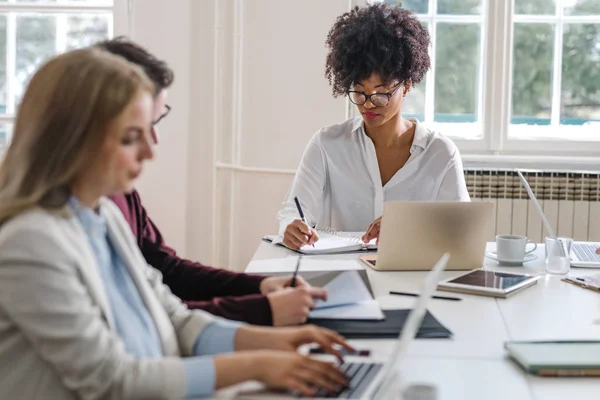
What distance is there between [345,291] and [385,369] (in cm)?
60

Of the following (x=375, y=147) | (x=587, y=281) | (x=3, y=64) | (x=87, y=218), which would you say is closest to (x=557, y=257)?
(x=587, y=281)

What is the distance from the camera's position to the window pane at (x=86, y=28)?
12.4 ft

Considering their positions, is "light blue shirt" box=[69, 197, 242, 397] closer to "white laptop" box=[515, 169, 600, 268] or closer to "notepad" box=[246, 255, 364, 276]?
"notepad" box=[246, 255, 364, 276]

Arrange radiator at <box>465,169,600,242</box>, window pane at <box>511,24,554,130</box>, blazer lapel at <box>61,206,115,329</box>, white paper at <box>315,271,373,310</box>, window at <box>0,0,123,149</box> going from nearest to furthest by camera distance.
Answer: blazer lapel at <box>61,206,115,329</box>, white paper at <box>315,271,373,310</box>, radiator at <box>465,169,600,242</box>, window at <box>0,0,123,149</box>, window pane at <box>511,24,554,130</box>

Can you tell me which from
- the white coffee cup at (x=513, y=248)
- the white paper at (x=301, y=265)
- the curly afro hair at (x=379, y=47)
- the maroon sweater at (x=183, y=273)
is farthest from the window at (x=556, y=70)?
the maroon sweater at (x=183, y=273)

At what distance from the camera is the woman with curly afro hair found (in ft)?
8.64

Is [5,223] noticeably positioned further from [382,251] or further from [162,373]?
[382,251]

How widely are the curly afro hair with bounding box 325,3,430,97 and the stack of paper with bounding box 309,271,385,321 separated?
3.50ft

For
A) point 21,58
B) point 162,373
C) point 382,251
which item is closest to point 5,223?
point 162,373

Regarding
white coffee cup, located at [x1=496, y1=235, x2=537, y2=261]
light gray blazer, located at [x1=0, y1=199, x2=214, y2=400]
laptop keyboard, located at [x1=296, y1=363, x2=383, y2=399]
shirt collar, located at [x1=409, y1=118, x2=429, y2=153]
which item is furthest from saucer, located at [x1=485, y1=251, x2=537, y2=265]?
light gray blazer, located at [x1=0, y1=199, x2=214, y2=400]

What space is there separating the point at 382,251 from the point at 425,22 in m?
2.20

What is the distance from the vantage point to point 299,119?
A: 377cm

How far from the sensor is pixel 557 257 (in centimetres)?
205

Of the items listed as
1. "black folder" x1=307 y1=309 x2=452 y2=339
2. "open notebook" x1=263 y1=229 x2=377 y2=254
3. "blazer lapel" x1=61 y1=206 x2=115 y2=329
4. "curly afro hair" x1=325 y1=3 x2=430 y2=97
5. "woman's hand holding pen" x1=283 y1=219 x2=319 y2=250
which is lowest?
"black folder" x1=307 y1=309 x2=452 y2=339
